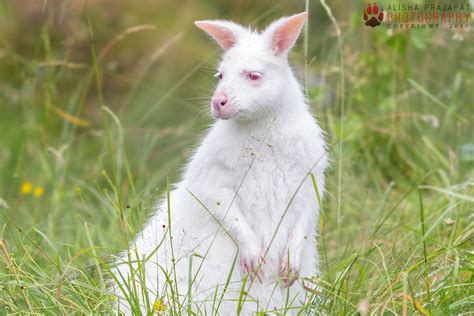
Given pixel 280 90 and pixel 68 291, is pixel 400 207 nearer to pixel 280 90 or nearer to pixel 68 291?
pixel 280 90

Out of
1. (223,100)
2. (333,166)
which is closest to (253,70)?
(223,100)

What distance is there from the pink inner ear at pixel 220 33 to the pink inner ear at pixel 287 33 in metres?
0.24

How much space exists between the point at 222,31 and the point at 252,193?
0.84m

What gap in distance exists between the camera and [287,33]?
4270 mm

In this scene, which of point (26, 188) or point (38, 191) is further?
point (26, 188)

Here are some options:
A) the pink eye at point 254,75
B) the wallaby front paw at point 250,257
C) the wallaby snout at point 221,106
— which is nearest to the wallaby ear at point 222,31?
the pink eye at point 254,75

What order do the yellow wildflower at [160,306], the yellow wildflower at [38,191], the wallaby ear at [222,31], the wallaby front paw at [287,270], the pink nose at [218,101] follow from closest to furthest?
1. the yellow wildflower at [160,306]
2. the pink nose at [218,101]
3. the wallaby front paw at [287,270]
4. the wallaby ear at [222,31]
5. the yellow wildflower at [38,191]

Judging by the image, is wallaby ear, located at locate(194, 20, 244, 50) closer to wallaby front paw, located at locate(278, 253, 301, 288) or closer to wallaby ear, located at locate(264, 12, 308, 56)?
wallaby ear, located at locate(264, 12, 308, 56)

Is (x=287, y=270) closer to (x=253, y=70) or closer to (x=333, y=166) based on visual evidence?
(x=253, y=70)

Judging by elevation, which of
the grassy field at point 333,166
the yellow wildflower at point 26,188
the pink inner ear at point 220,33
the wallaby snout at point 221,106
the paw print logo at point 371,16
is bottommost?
the yellow wildflower at point 26,188

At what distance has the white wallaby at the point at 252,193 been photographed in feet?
13.7

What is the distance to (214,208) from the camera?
14.0ft

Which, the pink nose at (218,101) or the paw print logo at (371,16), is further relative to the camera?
the paw print logo at (371,16)

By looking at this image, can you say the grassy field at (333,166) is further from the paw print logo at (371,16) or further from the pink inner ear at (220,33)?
the pink inner ear at (220,33)
